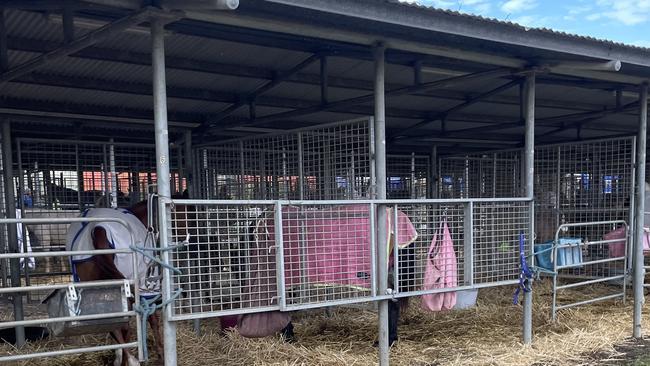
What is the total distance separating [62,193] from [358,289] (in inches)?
153

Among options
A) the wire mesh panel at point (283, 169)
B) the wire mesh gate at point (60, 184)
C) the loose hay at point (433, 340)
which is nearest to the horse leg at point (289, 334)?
the loose hay at point (433, 340)

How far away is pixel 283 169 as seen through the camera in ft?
17.3

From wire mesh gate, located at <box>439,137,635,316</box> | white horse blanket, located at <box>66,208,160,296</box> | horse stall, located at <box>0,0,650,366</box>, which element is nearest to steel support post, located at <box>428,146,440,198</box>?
horse stall, located at <box>0,0,650,366</box>

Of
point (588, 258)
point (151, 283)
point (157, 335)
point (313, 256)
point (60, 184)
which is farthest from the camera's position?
point (588, 258)

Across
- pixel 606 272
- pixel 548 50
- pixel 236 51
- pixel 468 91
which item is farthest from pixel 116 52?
pixel 606 272

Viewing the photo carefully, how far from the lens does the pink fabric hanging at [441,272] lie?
159 inches

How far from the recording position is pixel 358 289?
3.79 meters

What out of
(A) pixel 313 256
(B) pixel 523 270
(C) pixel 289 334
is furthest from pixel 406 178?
(A) pixel 313 256

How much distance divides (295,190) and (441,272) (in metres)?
1.85

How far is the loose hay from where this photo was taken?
4.19 metres

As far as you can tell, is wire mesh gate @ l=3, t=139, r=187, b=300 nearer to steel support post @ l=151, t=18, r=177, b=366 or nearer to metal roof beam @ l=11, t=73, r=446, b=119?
metal roof beam @ l=11, t=73, r=446, b=119

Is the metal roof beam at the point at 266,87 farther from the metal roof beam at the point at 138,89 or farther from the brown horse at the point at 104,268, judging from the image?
the brown horse at the point at 104,268

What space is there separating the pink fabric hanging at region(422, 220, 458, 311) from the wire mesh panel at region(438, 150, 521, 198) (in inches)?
177

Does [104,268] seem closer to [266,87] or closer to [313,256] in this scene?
[313,256]
